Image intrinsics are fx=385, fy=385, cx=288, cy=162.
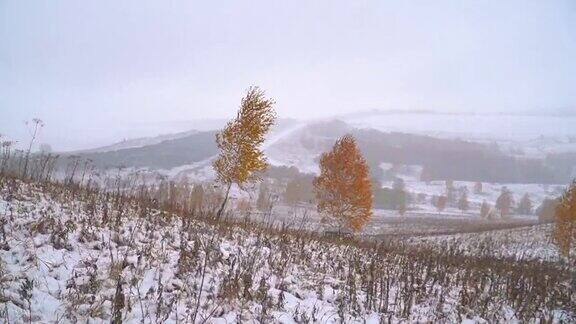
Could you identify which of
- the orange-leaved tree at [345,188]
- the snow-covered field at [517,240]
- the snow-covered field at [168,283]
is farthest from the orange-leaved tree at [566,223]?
the snow-covered field at [168,283]

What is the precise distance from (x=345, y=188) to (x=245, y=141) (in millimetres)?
8543

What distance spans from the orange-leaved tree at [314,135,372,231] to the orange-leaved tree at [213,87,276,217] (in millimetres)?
6707

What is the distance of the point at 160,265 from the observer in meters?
5.84

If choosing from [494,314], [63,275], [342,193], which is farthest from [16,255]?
[342,193]

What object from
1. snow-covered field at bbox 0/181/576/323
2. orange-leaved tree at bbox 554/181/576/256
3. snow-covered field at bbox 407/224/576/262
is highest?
snow-covered field at bbox 0/181/576/323

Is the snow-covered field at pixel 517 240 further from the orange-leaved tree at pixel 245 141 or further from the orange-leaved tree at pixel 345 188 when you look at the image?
the orange-leaved tree at pixel 245 141

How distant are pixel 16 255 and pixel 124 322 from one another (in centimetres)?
203

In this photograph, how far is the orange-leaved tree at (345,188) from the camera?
26109 mm

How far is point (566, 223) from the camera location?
1018 inches

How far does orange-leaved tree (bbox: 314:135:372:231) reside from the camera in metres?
26.1

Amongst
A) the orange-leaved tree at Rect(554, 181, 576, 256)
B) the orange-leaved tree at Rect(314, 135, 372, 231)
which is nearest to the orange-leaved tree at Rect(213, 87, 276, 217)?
the orange-leaved tree at Rect(314, 135, 372, 231)

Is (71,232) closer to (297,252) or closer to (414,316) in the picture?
(297,252)

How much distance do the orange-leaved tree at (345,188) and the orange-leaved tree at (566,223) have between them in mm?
12449

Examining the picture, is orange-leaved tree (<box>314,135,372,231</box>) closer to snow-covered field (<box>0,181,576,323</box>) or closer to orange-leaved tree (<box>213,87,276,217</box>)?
orange-leaved tree (<box>213,87,276,217</box>)
